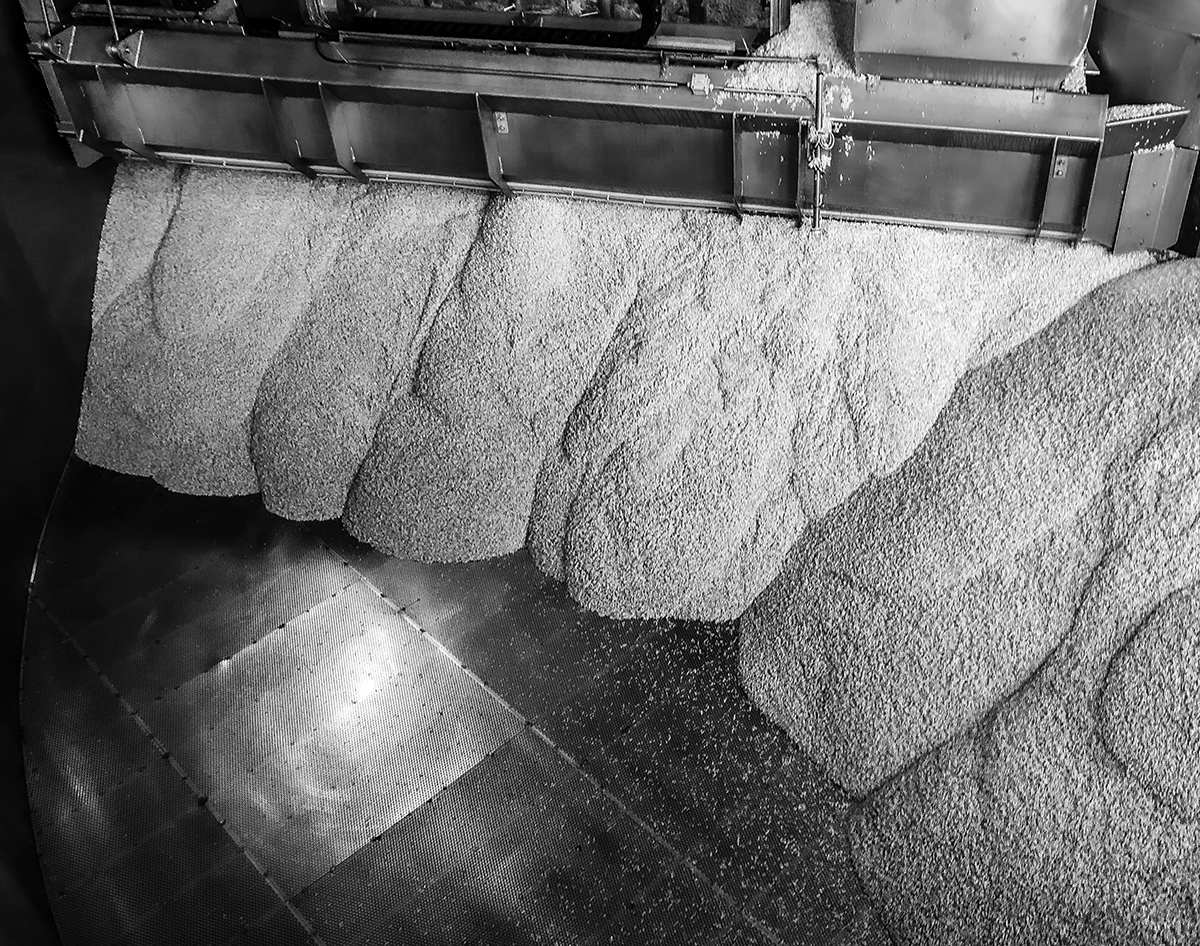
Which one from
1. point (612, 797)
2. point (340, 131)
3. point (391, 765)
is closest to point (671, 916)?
point (612, 797)

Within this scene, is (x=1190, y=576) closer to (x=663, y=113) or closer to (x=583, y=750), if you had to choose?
(x=583, y=750)

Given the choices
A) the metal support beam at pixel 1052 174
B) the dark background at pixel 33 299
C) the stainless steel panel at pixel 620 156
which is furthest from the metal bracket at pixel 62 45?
the metal support beam at pixel 1052 174

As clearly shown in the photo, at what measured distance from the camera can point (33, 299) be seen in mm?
4570

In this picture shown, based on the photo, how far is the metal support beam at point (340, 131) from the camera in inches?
173

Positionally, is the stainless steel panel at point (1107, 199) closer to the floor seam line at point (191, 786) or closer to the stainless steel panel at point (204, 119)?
the stainless steel panel at point (204, 119)

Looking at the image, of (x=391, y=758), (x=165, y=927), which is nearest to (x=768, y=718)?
(x=391, y=758)

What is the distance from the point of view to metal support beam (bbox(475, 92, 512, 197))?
13.8 feet

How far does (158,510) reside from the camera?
181 inches

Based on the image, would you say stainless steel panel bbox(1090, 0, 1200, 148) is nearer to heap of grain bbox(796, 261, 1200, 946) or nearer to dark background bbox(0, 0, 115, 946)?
heap of grain bbox(796, 261, 1200, 946)

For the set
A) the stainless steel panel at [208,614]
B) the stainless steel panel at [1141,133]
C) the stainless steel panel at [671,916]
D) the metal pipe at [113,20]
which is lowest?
the stainless steel panel at [671,916]

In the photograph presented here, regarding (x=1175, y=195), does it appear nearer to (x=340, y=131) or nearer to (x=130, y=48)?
(x=340, y=131)

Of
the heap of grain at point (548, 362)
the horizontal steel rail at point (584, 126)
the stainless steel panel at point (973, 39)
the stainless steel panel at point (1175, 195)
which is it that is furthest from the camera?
the heap of grain at point (548, 362)

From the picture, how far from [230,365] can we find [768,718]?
270 centimetres

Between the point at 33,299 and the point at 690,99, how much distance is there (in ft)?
9.34
